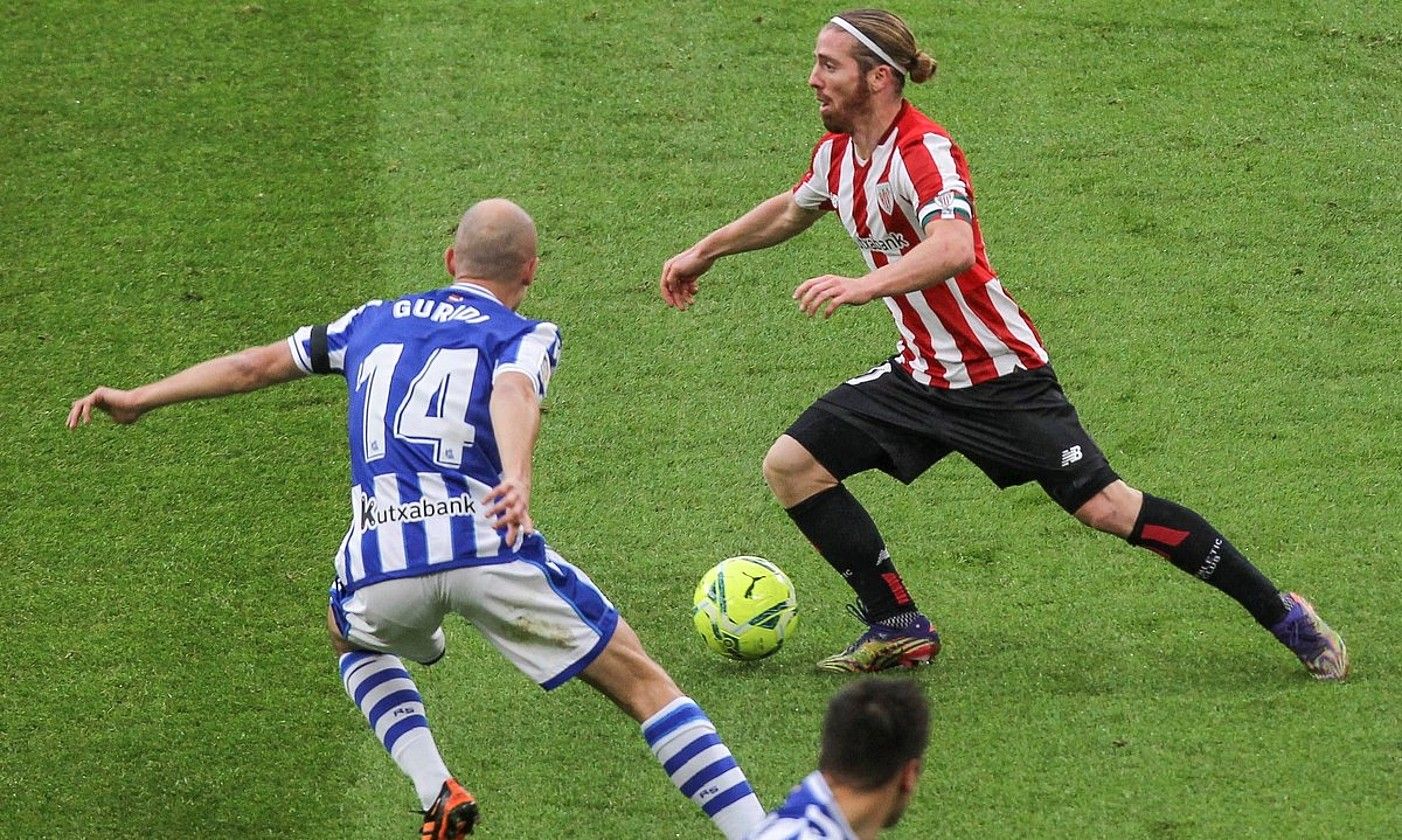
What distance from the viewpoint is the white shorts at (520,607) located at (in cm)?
407

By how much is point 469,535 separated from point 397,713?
2.02 feet

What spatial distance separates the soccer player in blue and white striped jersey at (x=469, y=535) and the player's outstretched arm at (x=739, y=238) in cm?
114

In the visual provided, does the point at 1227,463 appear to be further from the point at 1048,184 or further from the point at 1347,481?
the point at 1048,184

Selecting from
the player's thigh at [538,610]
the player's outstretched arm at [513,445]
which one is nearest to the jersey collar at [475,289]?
the player's outstretched arm at [513,445]

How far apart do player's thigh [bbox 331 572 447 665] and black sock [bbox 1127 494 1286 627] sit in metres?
2.07

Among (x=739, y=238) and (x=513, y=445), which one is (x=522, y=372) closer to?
(x=513, y=445)

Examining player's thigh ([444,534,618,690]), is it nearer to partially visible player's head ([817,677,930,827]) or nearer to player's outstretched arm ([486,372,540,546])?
player's outstretched arm ([486,372,540,546])

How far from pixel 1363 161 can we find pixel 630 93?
3.69 metres

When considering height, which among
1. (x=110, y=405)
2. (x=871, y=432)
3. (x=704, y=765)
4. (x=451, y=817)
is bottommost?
(x=451, y=817)

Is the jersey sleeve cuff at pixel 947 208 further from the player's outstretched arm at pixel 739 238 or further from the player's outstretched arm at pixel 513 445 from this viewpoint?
the player's outstretched arm at pixel 513 445

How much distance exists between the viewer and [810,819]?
2939 millimetres

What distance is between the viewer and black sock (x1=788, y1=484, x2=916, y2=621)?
17.0ft

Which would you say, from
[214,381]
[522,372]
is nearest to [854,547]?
[522,372]

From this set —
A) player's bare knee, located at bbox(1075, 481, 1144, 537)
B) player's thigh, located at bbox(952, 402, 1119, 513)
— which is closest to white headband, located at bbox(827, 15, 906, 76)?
player's thigh, located at bbox(952, 402, 1119, 513)
